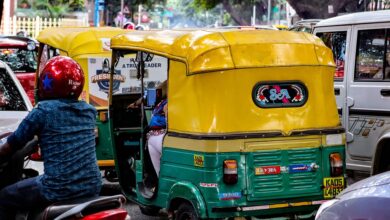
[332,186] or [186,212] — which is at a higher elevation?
[332,186]

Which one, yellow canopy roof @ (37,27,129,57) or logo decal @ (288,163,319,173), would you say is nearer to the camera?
logo decal @ (288,163,319,173)

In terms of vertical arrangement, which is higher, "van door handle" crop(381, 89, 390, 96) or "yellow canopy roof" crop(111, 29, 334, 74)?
"yellow canopy roof" crop(111, 29, 334, 74)

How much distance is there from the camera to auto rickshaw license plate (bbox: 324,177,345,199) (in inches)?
262

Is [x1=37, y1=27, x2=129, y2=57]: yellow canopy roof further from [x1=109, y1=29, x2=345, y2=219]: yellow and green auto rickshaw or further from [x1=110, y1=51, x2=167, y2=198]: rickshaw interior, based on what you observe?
[x1=109, y1=29, x2=345, y2=219]: yellow and green auto rickshaw

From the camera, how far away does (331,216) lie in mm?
4977

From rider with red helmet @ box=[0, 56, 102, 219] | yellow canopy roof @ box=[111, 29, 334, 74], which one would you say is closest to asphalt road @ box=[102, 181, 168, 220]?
yellow canopy roof @ box=[111, 29, 334, 74]

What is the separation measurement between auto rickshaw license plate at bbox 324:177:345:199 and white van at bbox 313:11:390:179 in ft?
4.56

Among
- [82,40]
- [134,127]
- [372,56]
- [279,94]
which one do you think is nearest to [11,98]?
[134,127]

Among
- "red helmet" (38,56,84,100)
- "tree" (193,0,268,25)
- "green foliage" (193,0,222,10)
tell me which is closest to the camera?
"red helmet" (38,56,84,100)

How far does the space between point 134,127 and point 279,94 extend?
2.35 m

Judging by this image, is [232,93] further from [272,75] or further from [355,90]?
[355,90]

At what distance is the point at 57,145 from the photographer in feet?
14.9

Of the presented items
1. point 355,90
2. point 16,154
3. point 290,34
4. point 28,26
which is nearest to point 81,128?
point 16,154

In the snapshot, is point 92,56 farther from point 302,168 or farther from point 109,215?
point 109,215
